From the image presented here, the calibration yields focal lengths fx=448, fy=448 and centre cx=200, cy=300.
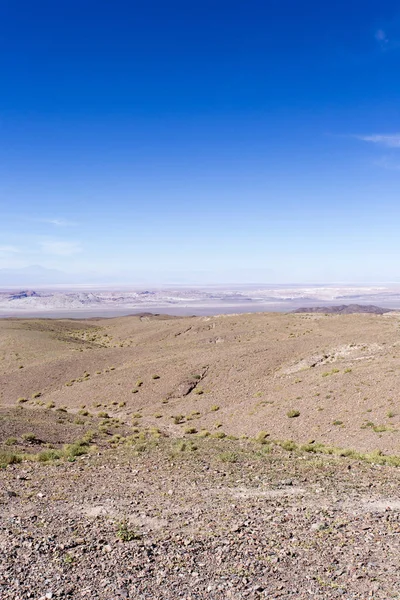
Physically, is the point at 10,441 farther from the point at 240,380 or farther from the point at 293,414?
the point at 240,380

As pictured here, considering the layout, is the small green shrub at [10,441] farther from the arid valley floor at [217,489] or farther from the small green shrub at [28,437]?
the small green shrub at [28,437]

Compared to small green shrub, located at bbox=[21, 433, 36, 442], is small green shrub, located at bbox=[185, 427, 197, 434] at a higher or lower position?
lower

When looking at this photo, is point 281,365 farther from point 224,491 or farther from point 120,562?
point 120,562

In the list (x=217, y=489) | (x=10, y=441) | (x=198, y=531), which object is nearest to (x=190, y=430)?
(x=10, y=441)

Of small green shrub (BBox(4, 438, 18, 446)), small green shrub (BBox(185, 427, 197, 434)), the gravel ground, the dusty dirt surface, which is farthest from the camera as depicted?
small green shrub (BBox(185, 427, 197, 434))

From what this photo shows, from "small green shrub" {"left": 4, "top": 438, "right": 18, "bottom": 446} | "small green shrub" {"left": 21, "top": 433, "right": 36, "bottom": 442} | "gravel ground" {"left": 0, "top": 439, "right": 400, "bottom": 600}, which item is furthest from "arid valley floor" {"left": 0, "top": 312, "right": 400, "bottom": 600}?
"small green shrub" {"left": 4, "top": 438, "right": 18, "bottom": 446}

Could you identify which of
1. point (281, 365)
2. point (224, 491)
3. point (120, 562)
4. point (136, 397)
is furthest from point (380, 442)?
point (136, 397)

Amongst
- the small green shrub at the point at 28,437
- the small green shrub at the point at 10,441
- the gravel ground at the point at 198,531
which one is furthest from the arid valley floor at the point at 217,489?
the small green shrub at the point at 10,441

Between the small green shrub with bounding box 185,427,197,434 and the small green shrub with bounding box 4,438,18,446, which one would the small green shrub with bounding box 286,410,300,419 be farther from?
the small green shrub with bounding box 4,438,18,446
